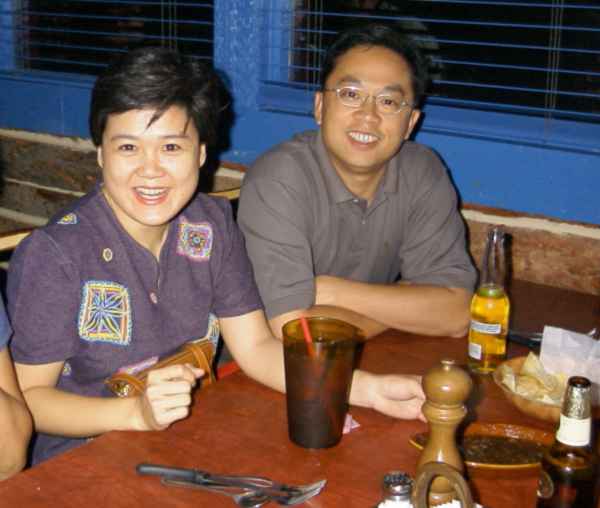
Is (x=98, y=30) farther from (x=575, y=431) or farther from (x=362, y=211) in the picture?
(x=575, y=431)

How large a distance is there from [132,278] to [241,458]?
50 centimetres

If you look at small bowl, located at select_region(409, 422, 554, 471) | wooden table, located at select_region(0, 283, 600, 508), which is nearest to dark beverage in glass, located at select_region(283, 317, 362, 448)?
wooden table, located at select_region(0, 283, 600, 508)

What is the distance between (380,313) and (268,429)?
26.0 inches

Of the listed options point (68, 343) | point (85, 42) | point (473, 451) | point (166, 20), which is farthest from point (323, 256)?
point (85, 42)

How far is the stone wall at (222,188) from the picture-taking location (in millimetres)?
2400

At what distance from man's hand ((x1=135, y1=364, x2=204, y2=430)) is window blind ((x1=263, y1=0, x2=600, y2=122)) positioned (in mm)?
1658

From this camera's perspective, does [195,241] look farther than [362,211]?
No

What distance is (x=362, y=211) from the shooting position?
2148 millimetres

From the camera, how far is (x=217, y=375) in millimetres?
1571

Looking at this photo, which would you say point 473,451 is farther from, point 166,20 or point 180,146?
point 166,20

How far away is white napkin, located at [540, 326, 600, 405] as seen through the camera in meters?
1.48

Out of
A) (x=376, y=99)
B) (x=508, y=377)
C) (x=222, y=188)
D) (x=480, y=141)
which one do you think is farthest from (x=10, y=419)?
(x=222, y=188)

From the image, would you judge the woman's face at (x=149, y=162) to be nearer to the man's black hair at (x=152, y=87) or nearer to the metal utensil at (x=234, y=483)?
the man's black hair at (x=152, y=87)

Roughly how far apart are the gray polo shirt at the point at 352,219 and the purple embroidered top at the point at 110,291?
24 centimetres
